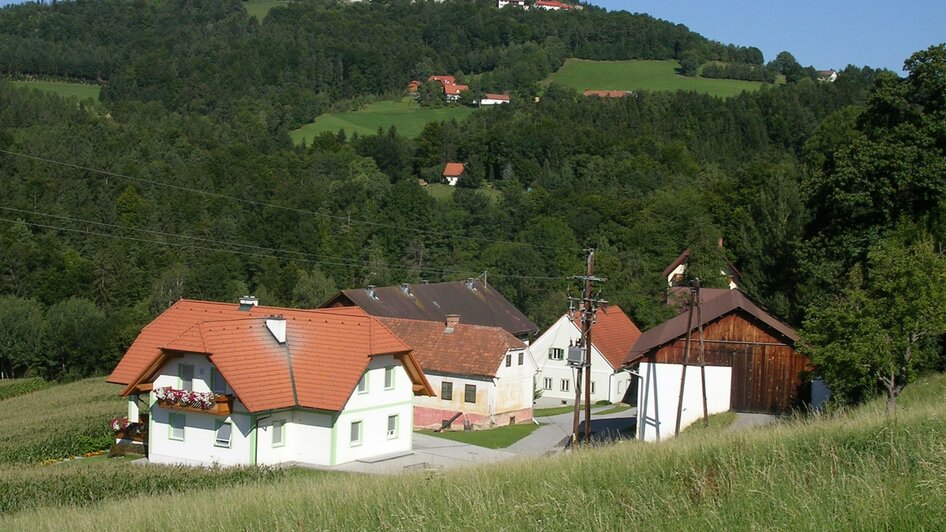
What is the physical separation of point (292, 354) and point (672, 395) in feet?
38.9

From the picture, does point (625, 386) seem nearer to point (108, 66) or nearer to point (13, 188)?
point (13, 188)

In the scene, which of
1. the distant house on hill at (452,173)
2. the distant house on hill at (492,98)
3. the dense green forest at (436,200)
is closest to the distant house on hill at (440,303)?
the dense green forest at (436,200)

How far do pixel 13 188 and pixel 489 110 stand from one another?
7614cm

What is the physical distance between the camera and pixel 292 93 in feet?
525

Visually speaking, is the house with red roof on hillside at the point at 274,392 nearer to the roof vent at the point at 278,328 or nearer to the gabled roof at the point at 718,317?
the roof vent at the point at 278,328

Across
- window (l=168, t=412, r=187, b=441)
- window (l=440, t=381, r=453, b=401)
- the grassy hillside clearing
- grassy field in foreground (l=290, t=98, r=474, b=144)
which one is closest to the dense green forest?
grassy field in foreground (l=290, t=98, r=474, b=144)

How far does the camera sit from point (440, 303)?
2131 inches

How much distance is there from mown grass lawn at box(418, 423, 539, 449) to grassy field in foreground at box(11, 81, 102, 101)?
132 metres

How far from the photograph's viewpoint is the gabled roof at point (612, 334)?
52250mm

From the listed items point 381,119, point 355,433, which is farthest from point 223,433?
point 381,119

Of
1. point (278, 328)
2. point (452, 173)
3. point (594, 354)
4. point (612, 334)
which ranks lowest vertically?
point (594, 354)

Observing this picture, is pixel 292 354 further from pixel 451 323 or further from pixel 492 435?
pixel 451 323

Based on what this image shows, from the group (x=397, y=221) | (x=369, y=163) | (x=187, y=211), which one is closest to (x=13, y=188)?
(x=187, y=211)

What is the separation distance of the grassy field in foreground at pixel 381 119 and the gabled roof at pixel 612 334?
283ft
